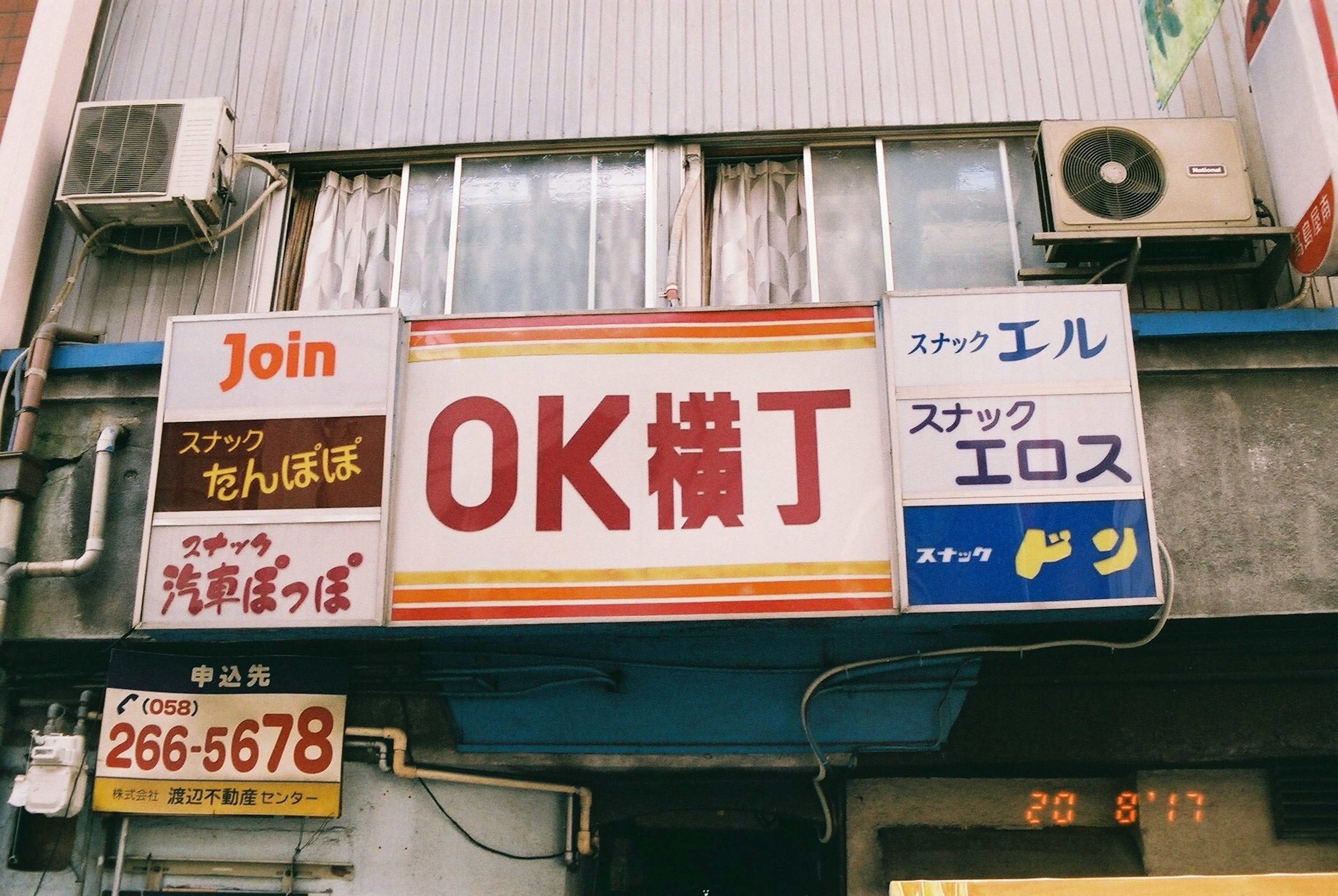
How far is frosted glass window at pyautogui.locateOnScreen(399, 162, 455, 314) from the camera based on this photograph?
309 inches

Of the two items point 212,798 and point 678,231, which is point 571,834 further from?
A: point 678,231

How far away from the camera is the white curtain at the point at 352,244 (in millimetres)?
7922

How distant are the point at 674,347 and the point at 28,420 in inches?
184

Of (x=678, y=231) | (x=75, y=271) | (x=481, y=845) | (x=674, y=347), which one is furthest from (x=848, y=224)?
(x=75, y=271)

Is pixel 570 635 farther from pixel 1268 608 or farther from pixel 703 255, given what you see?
pixel 1268 608

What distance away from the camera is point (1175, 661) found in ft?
21.7

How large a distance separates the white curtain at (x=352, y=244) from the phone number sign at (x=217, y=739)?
2.87 meters

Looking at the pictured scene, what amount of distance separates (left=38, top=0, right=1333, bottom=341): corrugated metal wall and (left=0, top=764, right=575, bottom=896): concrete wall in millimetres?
3725

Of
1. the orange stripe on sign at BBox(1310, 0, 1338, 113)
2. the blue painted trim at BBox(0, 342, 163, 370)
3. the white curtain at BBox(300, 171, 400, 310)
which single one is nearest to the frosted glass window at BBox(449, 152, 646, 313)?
the white curtain at BBox(300, 171, 400, 310)

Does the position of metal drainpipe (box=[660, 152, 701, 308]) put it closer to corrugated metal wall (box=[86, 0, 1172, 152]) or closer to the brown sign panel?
corrugated metal wall (box=[86, 0, 1172, 152])

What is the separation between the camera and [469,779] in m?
6.86

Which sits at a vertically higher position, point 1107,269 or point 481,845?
point 1107,269

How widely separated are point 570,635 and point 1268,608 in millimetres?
4425

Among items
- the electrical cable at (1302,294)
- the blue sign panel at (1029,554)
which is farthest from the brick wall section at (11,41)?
the electrical cable at (1302,294)
